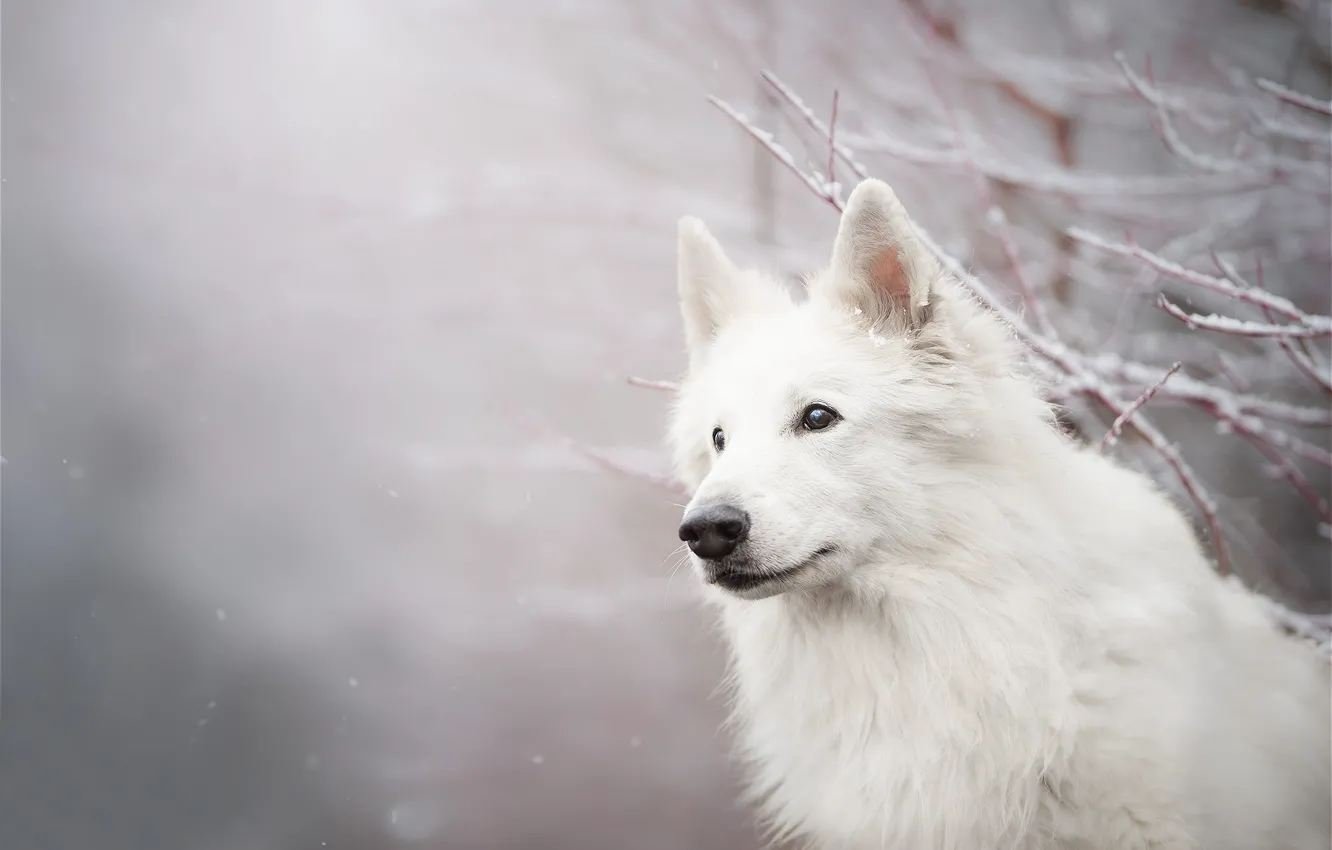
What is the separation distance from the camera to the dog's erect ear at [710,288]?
4.68 ft

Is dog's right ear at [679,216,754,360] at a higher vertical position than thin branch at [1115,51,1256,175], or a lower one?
lower

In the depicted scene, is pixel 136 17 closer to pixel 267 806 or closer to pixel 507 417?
pixel 507 417

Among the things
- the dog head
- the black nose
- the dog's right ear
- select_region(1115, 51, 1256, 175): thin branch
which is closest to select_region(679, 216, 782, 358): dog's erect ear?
the dog's right ear

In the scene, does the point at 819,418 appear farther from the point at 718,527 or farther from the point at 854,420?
the point at 718,527

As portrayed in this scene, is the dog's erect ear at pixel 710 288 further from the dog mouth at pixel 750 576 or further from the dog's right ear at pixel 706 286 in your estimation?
the dog mouth at pixel 750 576

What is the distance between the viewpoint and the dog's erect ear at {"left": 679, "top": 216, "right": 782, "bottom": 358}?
1427mm

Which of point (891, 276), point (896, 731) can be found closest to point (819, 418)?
point (891, 276)

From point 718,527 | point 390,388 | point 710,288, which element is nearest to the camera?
point 718,527

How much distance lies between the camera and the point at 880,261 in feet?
4.01

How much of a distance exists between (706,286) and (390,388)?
2.70ft

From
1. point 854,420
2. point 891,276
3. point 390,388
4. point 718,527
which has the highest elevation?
point 891,276

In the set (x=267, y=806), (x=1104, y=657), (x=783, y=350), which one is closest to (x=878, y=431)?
(x=783, y=350)

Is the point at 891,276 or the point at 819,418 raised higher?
the point at 891,276

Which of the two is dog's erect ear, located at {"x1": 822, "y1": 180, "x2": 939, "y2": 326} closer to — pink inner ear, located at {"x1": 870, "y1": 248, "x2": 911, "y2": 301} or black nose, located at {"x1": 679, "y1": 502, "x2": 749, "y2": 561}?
pink inner ear, located at {"x1": 870, "y1": 248, "x2": 911, "y2": 301}
